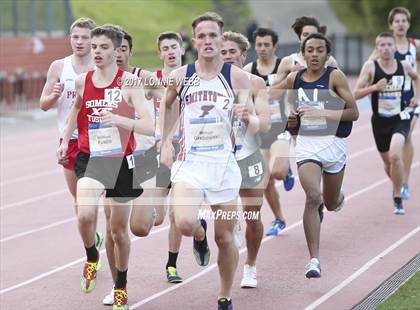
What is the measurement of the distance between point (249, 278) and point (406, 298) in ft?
4.67

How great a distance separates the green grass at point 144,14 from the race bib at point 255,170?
3246 cm

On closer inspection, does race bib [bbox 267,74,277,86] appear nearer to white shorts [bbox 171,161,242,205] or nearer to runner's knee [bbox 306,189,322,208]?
runner's knee [bbox 306,189,322,208]

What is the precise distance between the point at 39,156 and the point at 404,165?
27.6 feet

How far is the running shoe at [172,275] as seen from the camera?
29.8 ft

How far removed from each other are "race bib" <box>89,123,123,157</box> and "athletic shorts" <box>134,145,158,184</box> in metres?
0.73

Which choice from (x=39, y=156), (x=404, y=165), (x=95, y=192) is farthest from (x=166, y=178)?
(x=39, y=156)

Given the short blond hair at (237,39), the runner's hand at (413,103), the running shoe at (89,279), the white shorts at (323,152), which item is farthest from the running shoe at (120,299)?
the runner's hand at (413,103)

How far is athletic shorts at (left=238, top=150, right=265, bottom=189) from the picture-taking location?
8719 millimetres

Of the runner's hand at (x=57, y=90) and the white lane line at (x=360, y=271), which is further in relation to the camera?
the runner's hand at (x=57, y=90)

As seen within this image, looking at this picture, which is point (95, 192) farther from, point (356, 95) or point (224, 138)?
point (356, 95)

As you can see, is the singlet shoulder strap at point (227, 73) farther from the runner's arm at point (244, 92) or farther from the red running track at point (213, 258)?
the red running track at point (213, 258)

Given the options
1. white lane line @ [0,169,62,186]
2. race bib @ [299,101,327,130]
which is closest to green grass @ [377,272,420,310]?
race bib @ [299,101,327,130]

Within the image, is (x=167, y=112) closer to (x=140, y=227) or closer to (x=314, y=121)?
(x=140, y=227)

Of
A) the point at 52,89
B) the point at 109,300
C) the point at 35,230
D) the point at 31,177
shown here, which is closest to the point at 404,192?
the point at 35,230
